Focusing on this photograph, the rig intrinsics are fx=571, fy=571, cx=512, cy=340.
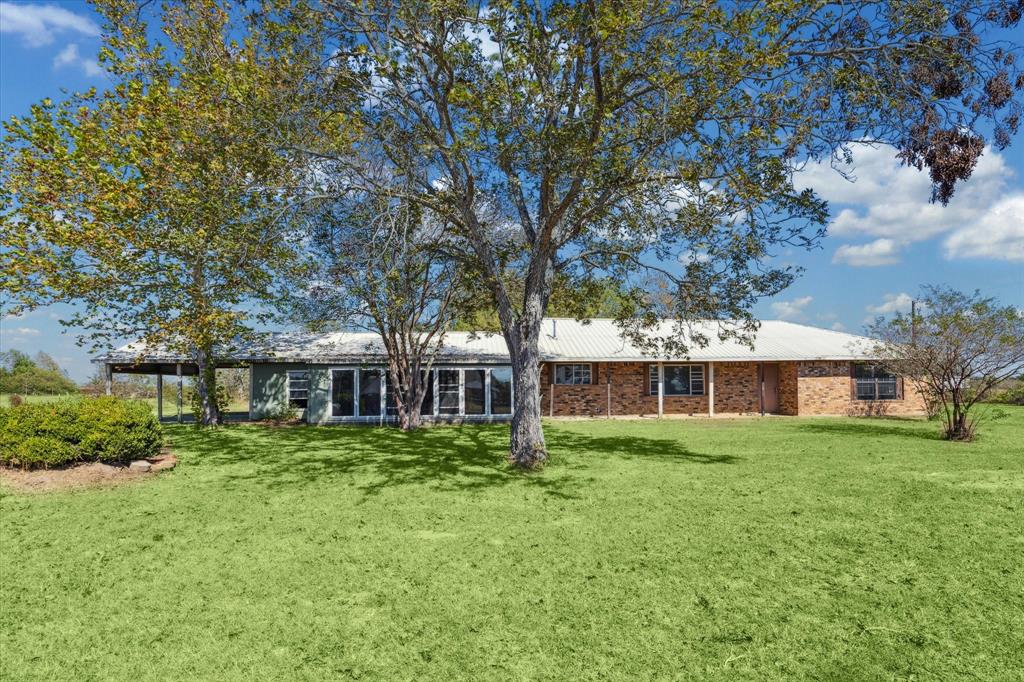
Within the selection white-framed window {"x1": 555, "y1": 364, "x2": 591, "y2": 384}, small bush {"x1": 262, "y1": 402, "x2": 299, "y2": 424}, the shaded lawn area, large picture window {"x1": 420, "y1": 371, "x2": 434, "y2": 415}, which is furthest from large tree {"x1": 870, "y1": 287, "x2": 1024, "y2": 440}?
small bush {"x1": 262, "y1": 402, "x2": 299, "y2": 424}

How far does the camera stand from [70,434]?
10289 mm

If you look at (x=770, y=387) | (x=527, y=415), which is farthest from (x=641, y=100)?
(x=770, y=387)

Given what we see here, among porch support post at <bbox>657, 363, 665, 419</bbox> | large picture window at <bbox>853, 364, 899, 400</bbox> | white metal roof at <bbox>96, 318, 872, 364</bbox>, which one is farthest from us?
large picture window at <bbox>853, 364, 899, 400</bbox>

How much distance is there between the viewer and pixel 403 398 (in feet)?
65.2

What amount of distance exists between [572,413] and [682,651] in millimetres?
19365

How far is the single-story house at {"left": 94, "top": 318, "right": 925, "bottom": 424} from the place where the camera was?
70.1 feet

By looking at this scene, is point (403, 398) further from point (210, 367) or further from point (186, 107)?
point (186, 107)

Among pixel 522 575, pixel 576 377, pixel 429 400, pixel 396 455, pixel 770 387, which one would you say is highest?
pixel 576 377

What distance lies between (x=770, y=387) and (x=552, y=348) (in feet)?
33.2

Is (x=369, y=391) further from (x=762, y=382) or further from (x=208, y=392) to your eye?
(x=762, y=382)

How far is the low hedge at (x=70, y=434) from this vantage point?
10094 millimetres

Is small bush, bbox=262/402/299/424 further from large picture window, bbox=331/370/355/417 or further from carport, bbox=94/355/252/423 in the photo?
carport, bbox=94/355/252/423

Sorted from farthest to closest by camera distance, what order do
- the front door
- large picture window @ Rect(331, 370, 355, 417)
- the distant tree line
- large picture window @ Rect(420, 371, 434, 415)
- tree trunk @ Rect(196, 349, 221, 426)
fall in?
the distant tree line
the front door
large picture window @ Rect(420, 371, 434, 415)
large picture window @ Rect(331, 370, 355, 417)
tree trunk @ Rect(196, 349, 221, 426)

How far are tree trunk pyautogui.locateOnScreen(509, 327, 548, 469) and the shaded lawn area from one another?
0.87 m
